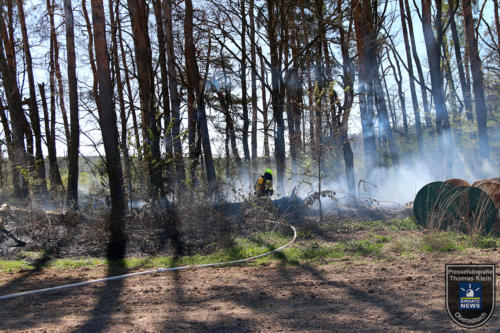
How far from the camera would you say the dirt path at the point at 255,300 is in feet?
13.8

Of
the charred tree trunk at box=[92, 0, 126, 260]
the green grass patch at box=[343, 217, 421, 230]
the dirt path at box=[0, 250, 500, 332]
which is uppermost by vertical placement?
the charred tree trunk at box=[92, 0, 126, 260]

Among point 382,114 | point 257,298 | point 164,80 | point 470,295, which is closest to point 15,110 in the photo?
point 164,80

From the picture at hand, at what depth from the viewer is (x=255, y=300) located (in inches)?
203

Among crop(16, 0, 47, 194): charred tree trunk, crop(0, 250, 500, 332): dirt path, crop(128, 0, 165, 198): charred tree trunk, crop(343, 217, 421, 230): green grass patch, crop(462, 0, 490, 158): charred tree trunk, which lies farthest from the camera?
crop(16, 0, 47, 194): charred tree trunk

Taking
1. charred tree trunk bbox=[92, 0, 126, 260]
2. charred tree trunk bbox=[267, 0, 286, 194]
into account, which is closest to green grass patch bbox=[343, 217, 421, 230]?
charred tree trunk bbox=[267, 0, 286, 194]

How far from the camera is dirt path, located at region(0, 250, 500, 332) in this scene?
421cm

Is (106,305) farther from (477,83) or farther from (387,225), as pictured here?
(477,83)

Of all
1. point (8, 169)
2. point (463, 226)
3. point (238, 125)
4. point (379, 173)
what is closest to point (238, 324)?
point (463, 226)

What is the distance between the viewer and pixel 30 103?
2106cm

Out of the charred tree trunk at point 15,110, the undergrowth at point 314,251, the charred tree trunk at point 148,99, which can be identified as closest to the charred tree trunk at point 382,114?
the charred tree trunk at point 148,99

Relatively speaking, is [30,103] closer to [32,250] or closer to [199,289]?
[32,250]

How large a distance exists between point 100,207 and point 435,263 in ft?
29.1

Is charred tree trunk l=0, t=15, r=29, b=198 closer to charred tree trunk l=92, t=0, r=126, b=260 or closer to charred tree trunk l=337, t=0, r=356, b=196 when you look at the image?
charred tree trunk l=92, t=0, r=126, b=260

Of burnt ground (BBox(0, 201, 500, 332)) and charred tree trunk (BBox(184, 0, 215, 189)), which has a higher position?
charred tree trunk (BBox(184, 0, 215, 189))
